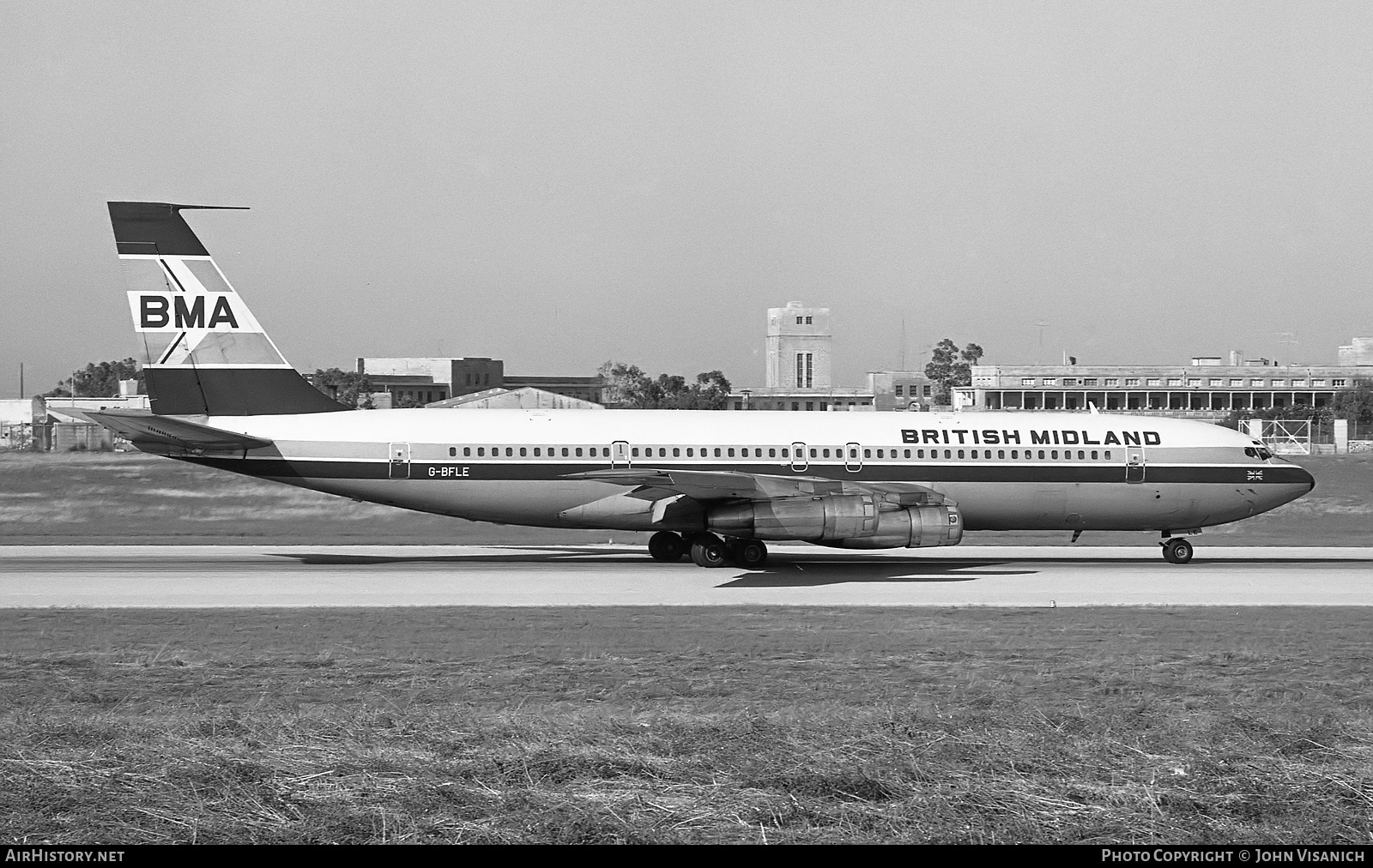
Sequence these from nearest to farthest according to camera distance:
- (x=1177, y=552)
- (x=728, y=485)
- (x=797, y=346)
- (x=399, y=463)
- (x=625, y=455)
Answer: (x=728, y=485), (x=399, y=463), (x=625, y=455), (x=1177, y=552), (x=797, y=346)

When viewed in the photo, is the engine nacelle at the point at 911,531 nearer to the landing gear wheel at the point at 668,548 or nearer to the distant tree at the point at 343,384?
the landing gear wheel at the point at 668,548

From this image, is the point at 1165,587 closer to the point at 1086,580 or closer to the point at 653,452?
the point at 1086,580

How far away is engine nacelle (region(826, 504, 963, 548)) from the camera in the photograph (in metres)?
28.5

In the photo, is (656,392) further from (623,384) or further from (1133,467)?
(1133,467)

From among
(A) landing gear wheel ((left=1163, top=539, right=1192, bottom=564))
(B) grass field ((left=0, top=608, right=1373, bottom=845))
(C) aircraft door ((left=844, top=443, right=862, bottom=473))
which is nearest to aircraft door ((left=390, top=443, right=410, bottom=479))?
(C) aircraft door ((left=844, top=443, right=862, bottom=473))

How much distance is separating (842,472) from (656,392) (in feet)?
304

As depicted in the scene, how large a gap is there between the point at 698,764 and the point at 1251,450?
27.6 m

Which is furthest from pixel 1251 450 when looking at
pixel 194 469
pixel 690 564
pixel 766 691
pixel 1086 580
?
pixel 194 469

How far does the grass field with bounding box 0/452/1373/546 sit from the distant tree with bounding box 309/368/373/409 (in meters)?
54.4

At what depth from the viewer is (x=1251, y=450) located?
33.6m

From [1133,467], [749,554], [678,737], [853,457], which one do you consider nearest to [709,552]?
[749,554]

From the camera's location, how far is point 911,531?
2855 cm

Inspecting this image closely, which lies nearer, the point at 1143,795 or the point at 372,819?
the point at 372,819

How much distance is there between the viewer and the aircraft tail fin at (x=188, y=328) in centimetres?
3058
